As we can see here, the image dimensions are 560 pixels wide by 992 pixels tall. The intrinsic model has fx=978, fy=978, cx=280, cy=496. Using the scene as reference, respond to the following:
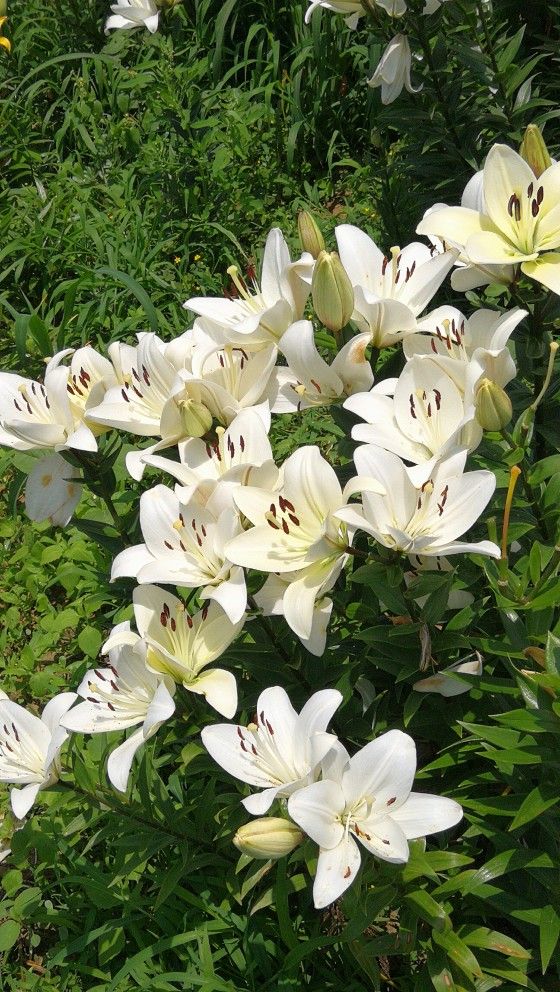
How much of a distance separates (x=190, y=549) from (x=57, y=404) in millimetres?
341

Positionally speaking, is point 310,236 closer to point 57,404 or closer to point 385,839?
point 57,404

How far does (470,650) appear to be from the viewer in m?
1.45

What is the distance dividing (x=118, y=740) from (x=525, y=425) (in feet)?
3.20

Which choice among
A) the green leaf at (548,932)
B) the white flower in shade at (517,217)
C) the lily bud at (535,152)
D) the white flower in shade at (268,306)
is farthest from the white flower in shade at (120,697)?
the lily bud at (535,152)

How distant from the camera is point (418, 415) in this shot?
1225 millimetres

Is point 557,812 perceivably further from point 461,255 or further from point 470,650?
point 461,255

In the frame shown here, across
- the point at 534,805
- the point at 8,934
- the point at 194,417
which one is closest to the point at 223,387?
the point at 194,417

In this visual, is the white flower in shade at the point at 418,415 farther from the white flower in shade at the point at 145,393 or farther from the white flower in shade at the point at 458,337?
the white flower in shade at the point at 145,393

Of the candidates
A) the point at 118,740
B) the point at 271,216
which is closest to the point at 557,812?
the point at 118,740

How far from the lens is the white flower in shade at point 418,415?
1192 millimetres

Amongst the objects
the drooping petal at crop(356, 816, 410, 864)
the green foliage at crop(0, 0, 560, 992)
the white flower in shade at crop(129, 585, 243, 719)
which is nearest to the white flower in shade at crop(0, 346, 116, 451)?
the green foliage at crop(0, 0, 560, 992)

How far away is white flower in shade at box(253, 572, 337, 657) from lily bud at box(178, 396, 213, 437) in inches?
8.4

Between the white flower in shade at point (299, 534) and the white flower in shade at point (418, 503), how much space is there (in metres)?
0.04

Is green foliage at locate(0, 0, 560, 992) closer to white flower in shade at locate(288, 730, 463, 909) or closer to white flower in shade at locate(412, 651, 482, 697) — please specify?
white flower in shade at locate(412, 651, 482, 697)
